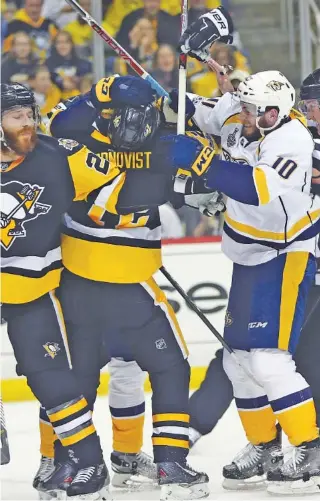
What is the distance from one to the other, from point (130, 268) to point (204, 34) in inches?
28.8

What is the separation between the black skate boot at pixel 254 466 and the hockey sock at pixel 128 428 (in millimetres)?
298

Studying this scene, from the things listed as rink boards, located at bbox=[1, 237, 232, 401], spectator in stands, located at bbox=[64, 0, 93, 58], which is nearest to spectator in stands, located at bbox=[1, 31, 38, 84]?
spectator in stands, located at bbox=[64, 0, 93, 58]

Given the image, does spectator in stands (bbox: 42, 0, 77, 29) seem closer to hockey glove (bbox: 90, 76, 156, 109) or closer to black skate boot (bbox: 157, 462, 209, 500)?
hockey glove (bbox: 90, 76, 156, 109)

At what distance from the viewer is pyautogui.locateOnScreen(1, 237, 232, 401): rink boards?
5.34m

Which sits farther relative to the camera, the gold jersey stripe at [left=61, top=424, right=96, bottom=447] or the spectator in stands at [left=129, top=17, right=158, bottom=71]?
the spectator in stands at [left=129, top=17, right=158, bottom=71]

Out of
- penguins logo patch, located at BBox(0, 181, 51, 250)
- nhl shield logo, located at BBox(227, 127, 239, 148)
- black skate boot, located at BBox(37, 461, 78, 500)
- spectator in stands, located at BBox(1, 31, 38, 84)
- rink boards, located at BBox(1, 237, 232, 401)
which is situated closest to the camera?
penguins logo patch, located at BBox(0, 181, 51, 250)

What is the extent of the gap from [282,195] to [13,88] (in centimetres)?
84

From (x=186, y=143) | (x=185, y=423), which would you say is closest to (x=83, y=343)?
(x=185, y=423)

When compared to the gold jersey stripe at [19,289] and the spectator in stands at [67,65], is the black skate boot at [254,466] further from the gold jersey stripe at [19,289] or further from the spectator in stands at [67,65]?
the spectator in stands at [67,65]

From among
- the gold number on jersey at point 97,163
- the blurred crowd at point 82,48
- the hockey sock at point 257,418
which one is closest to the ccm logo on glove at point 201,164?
Result: the gold number on jersey at point 97,163

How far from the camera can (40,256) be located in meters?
3.48

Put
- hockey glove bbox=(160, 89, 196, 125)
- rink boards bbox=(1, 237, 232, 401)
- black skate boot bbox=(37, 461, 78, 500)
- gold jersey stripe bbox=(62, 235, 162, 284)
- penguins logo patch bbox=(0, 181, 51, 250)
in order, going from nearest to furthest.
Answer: penguins logo patch bbox=(0, 181, 51, 250) < black skate boot bbox=(37, 461, 78, 500) < gold jersey stripe bbox=(62, 235, 162, 284) < hockey glove bbox=(160, 89, 196, 125) < rink boards bbox=(1, 237, 232, 401)

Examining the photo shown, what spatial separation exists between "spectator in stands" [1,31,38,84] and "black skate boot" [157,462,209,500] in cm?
279

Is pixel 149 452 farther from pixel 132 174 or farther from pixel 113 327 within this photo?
pixel 132 174
